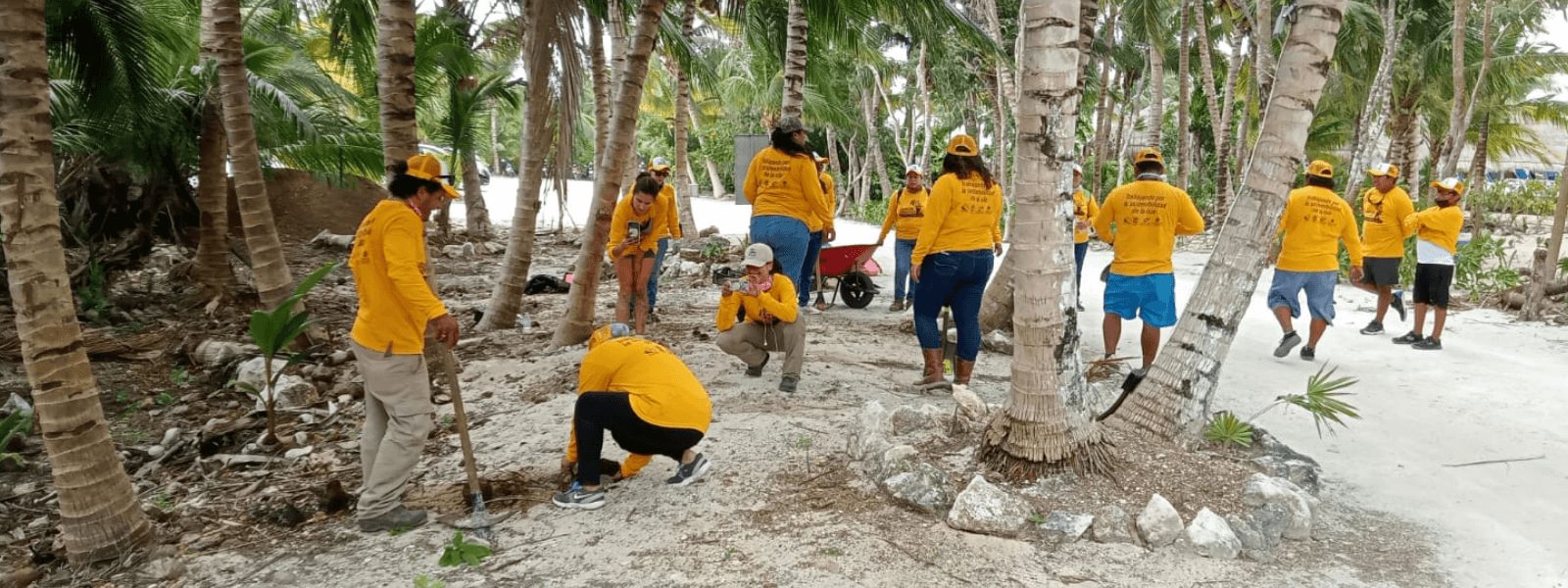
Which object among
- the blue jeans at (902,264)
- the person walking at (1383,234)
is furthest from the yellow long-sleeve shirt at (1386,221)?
the blue jeans at (902,264)

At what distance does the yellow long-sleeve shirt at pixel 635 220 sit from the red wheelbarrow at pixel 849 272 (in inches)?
79.7

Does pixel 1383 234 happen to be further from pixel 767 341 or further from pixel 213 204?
pixel 213 204

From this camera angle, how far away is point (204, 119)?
8930 millimetres

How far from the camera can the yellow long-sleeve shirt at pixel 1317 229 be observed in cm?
701

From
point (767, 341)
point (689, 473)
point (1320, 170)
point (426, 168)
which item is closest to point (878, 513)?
point (689, 473)

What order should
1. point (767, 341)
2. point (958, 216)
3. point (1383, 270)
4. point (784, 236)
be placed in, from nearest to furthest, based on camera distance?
point (958, 216)
point (767, 341)
point (784, 236)
point (1383, 270)

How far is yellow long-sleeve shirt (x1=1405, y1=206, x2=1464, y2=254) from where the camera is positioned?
760cm

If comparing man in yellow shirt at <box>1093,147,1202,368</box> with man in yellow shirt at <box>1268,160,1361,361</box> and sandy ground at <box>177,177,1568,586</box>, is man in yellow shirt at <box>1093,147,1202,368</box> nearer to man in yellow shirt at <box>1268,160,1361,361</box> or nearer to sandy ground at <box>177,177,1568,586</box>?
sandy ground at <box>177,177,1568,586</box>

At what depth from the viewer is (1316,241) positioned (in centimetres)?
710

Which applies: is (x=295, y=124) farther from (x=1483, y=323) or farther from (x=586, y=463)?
(x=1483, y=323)

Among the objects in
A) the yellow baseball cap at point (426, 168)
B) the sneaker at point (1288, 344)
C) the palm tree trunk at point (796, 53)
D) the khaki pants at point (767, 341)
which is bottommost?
the sneaker at point (1288, 344)

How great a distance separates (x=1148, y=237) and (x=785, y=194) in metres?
2.59

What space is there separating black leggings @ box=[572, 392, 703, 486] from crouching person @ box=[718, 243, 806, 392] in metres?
1.54

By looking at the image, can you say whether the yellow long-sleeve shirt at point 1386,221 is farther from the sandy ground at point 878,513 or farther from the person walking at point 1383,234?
the sandy ground at point 878,513
